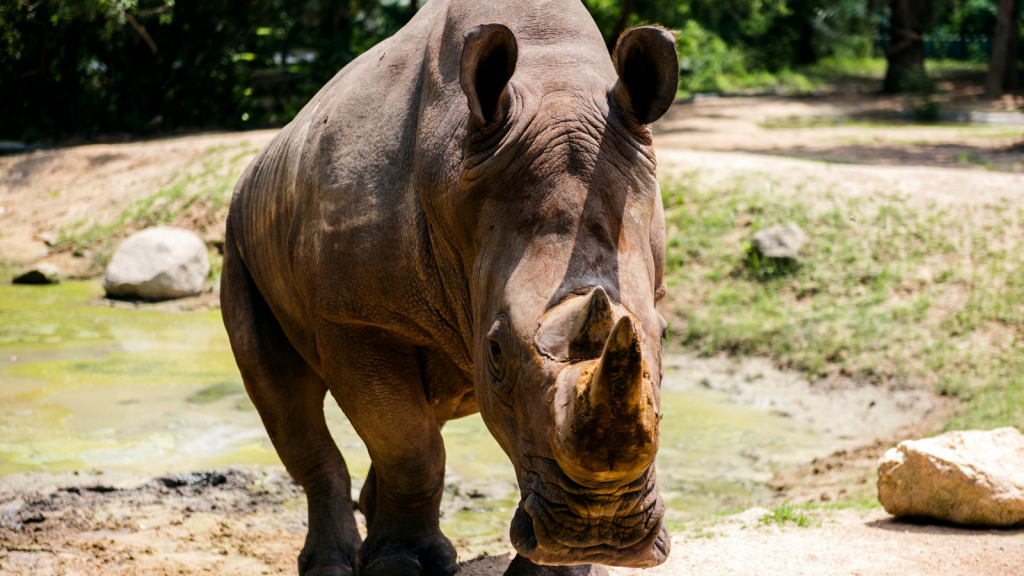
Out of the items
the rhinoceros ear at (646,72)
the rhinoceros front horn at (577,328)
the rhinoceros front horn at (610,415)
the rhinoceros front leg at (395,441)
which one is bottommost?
the rhinoceros front leg at (395,441)

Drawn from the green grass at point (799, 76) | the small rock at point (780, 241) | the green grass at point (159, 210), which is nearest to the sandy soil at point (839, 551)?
the small rock at point (780, 241)

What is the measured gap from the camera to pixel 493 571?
4461 millimetres

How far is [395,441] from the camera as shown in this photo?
390 cm

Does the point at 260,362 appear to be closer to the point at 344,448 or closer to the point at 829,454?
the point at 344,448

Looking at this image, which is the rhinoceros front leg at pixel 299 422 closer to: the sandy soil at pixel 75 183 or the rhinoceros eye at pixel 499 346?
the rhinoceros eye at pixel 499 346

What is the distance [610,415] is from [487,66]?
112cm

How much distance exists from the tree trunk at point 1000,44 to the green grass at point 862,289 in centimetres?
1481

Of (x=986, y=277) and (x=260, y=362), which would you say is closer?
(x=260, y=362)

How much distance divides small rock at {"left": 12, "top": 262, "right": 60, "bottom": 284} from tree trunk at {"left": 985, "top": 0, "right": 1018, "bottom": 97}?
20.8 m

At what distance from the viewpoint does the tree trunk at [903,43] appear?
2678 centimetres

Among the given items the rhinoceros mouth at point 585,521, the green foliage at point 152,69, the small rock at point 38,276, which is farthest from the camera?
the green foliage at point 152,69

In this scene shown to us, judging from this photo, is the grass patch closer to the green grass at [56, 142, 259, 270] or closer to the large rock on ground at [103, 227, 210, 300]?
the large rock on ground at [103, 227, 210, 300]

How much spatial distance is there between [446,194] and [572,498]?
1.08 metres

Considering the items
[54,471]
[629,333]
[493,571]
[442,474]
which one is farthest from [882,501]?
[54,471]
